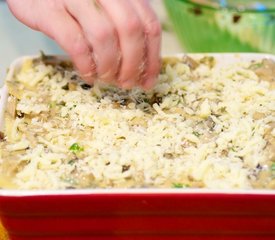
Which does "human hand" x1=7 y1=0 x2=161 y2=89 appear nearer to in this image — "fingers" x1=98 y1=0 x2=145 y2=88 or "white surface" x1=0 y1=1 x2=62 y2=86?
"fingers" x1=98 y1=0 x2=145 y2=88

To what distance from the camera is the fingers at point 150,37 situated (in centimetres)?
76

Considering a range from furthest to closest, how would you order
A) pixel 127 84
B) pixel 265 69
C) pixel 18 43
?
pixel 18 43, pixel 265 69, pixel 127 84

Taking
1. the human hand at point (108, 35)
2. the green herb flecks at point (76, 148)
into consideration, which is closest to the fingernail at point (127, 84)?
the human hand at point (108, 35)

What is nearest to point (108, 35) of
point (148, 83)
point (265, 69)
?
point (148, 83)

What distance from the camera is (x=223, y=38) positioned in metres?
1.27

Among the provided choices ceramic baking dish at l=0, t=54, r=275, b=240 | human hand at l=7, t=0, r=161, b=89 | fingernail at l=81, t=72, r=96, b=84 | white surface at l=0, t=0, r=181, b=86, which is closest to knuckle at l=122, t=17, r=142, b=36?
human hand at l=7, t=0, r=161, b=89

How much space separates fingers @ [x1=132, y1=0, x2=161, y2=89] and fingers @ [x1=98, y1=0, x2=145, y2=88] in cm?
1

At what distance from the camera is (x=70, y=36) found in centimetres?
76

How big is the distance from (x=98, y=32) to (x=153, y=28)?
86 millimetres

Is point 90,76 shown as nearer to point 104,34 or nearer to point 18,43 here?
point 104,34

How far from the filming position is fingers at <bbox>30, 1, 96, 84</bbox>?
2.49 feet

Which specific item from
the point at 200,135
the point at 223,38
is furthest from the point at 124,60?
the point at 223,38
